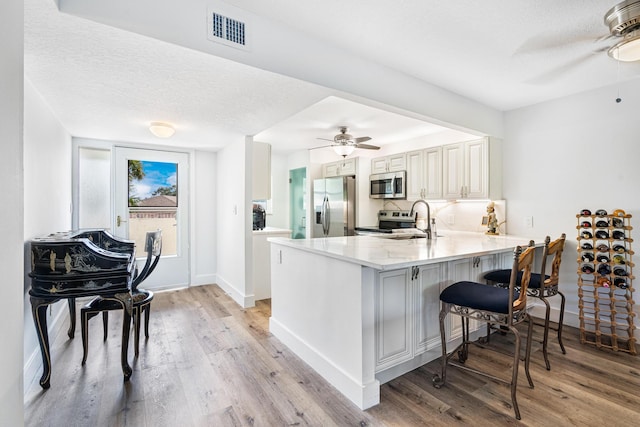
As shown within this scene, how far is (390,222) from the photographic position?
520 centimetres

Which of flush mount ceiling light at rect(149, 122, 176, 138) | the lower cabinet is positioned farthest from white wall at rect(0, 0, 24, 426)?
flush mount ceiling light at rect(149, 122, 176, 138)

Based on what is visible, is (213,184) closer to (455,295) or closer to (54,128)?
(54,128)

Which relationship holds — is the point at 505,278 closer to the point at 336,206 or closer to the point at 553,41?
the point at 553,41

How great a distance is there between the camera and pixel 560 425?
170cm

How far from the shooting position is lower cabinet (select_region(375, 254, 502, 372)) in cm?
205

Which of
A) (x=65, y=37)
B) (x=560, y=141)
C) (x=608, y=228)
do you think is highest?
(x=65, y=37)

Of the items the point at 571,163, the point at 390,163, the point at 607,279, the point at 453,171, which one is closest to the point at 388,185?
the point at 390,163

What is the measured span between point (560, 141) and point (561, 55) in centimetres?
122

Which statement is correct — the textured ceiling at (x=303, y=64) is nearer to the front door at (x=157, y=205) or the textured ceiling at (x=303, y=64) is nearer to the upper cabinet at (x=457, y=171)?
the upper cabinet at (x=457, y=171)

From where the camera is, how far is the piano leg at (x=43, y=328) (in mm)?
1987

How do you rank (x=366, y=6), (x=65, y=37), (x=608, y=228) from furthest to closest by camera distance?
(x=608, y=228), (x=366, y=6), (x=65, y=37)

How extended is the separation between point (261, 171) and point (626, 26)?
137 inches

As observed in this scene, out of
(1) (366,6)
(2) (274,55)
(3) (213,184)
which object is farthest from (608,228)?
(3) (213,184)

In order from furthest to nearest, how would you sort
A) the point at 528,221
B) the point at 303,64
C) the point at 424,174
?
the point at 424,174 < the point at 528,221 < the point at 303,64
